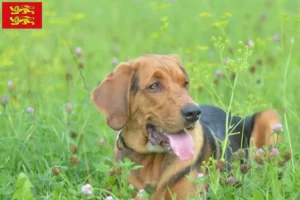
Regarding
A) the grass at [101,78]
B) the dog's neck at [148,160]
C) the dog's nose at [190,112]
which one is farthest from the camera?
the dog's neck at [148,160]

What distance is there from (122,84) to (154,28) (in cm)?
543

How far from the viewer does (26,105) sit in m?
6.46

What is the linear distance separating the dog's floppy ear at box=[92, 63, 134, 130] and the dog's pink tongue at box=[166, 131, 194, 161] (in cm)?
34

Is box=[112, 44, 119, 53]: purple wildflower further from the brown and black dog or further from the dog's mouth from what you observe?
the dog's mouth

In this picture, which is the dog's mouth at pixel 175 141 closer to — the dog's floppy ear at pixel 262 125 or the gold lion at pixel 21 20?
the dog's floppy ear at pixel 262 125

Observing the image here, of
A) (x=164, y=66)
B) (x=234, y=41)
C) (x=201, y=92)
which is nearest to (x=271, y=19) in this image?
(x=234, y=41)

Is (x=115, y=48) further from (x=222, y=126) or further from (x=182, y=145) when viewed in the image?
(x=182, y=145)

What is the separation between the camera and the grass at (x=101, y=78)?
4.64 m

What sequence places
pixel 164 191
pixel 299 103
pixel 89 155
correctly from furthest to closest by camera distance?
pixel 299 103 → pixel 89 155 → pixel 164 191

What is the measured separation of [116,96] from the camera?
5.06m

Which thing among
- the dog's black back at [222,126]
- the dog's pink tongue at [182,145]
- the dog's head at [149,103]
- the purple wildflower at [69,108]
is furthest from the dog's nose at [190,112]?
the purple wildflower at [69,108]

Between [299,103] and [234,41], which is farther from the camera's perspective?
[234,41]

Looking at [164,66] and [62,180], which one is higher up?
[164,66]

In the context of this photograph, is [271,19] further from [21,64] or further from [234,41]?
[21,64]
